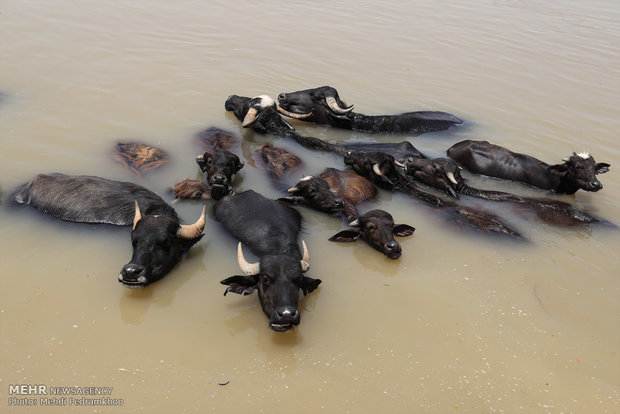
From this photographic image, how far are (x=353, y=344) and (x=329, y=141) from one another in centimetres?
497

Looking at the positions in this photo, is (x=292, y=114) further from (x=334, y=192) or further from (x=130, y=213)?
(x=130, y=213)

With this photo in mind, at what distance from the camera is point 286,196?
6539mm

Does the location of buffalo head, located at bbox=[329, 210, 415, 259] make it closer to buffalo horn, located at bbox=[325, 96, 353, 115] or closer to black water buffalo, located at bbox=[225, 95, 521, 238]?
black water buffalo, located at bbox=[225, 95, 521, 238]

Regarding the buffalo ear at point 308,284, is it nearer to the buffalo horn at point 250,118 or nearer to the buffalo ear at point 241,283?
the buffalo ear at point 241,283

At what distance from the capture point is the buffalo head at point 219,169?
6.17m

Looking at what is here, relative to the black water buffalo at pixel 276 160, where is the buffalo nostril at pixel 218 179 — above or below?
above

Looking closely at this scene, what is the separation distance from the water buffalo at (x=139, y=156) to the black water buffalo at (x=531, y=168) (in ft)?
15.3

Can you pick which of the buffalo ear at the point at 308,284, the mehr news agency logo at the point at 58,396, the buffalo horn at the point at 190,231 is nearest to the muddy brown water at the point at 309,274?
the mehr news agency logo at the point at 58,396

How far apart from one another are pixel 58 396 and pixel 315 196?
11.9ft

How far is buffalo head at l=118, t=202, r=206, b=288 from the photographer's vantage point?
444 cm

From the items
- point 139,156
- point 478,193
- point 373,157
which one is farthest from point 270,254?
point 478,193

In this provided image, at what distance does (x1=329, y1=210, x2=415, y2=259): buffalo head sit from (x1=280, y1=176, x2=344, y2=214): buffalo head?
44 cm

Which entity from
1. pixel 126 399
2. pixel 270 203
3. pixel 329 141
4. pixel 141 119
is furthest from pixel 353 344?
pixel 141 119

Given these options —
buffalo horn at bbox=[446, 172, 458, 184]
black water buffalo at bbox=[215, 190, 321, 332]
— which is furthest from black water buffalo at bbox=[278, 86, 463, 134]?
black water buffalo at bbox=[215, 190, 321, 332]
